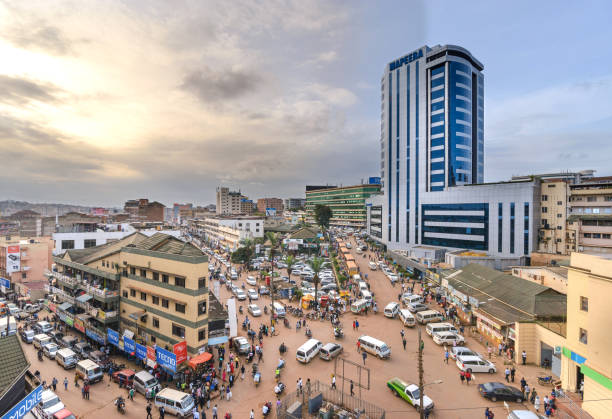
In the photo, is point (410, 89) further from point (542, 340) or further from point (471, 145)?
point (542, 340)

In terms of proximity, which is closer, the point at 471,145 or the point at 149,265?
the point at 149,265

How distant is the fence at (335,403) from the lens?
18.7 metres

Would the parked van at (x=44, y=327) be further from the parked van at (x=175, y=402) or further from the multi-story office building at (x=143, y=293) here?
the parked van at (x=175, y=402)

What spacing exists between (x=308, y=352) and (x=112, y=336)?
1958 centimetres

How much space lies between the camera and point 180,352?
74.6 feet

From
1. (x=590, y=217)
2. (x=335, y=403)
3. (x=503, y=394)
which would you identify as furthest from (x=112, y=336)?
(x=590, y=217)

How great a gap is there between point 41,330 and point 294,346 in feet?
101

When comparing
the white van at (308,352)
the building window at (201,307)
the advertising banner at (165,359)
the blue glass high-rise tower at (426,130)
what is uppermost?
the blue glass high-rise tower at (426,130)

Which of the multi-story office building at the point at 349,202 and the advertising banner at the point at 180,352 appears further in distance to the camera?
the multi-story office building at the point at 349,202

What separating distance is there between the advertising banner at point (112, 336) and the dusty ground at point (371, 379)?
3.62m

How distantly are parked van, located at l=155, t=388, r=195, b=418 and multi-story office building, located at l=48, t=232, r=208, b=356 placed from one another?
11.5 feet

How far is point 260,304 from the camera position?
42.4 meters

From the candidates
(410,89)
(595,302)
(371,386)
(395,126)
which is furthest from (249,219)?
(595,302)

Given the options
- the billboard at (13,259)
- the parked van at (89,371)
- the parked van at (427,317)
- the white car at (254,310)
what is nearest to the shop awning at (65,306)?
the parked van at (89,371)
